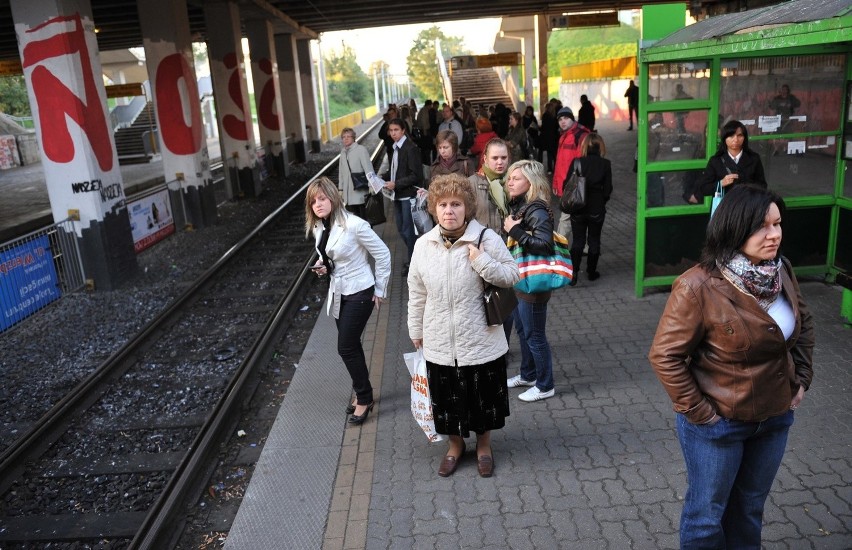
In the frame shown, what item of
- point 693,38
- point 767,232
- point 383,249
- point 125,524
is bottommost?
point 125,524

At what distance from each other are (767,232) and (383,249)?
3074 mm

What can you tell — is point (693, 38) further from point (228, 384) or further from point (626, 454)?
point (228, 384)

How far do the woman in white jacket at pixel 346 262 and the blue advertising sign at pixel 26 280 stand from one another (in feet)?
18.6

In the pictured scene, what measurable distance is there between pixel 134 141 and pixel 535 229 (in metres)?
36.6

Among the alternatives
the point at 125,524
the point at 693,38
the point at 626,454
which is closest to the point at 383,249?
the point at 626,454

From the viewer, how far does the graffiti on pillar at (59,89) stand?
33.4 ft

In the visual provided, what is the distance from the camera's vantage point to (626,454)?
184 inches

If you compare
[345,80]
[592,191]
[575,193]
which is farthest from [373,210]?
[345,80]

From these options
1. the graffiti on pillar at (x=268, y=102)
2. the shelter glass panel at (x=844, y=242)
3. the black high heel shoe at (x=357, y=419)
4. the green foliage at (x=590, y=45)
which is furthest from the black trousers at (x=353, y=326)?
the green foliage at (x=590, y=45)

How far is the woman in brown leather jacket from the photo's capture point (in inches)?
108

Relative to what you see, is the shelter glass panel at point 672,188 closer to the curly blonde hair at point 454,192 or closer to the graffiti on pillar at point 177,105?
the curly blonde hair at point 454,192

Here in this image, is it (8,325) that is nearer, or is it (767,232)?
(767,232)

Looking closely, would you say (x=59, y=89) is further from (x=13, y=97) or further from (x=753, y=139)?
(x=13, y=97)

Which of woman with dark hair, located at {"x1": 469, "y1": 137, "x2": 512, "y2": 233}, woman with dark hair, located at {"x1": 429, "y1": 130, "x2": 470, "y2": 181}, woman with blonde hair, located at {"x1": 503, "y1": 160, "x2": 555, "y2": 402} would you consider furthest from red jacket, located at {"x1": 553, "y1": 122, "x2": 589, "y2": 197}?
woman with blonde hair, located at {"x1": 503, "y1": 160, "x2": 555, "y2": 402}
